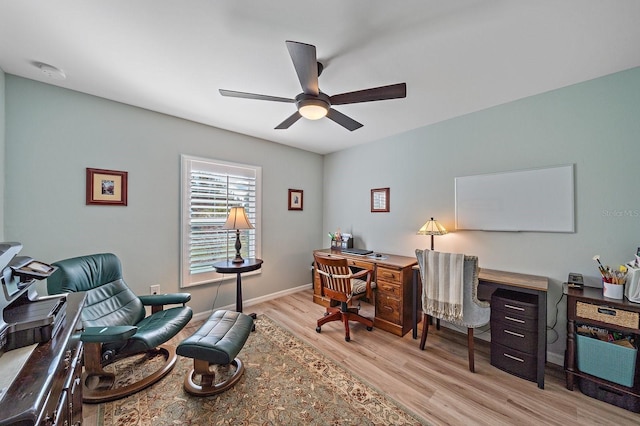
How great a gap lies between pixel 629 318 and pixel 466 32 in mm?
2285

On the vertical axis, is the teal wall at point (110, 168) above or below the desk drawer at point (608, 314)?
above

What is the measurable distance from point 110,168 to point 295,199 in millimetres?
2436

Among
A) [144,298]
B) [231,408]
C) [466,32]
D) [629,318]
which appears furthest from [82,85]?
[629,318]

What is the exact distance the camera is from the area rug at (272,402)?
1.62m

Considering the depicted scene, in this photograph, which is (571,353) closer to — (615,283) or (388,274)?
(615,283)

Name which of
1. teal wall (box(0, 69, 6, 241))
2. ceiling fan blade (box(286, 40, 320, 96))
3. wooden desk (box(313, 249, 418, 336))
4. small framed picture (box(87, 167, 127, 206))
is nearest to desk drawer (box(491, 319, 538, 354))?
wooden desk (box(313, 249, 418, 336))

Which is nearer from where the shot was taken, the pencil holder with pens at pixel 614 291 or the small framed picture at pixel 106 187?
the pencil holder with pens at pixel 614 291

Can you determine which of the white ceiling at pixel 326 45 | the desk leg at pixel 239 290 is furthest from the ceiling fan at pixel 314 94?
the desk leg at pixel 239 290

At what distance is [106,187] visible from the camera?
2463 millimetres

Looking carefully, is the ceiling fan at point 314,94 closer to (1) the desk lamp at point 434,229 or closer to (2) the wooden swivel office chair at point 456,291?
(2) the wooden swivel office chair at point 456,291

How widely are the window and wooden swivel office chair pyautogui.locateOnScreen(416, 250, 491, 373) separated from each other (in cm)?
245

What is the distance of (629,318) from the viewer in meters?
1.68

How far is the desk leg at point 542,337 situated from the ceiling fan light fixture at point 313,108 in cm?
232

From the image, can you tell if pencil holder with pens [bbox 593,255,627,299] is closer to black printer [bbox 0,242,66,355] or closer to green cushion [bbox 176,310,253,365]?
green cushion [bbox 176,310,253,365]
